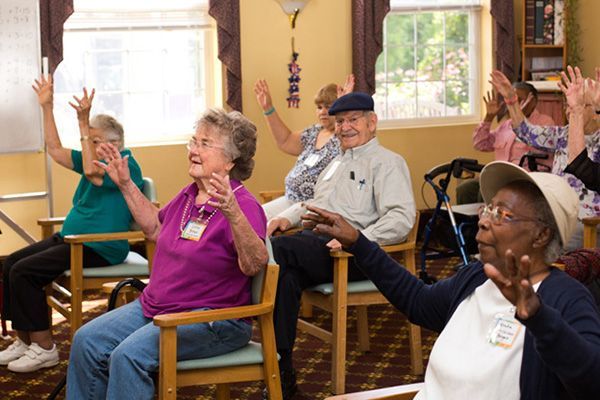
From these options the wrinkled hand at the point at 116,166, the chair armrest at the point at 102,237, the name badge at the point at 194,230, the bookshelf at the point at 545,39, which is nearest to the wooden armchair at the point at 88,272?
the chair armrest at the point at 102,237

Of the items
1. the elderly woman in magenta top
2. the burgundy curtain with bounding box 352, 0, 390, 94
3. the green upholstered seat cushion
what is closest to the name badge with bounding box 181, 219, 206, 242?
the elderly woman in magenta top

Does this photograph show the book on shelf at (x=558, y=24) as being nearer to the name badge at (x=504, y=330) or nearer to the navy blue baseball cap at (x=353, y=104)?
the navy blue baseball cap at (x=353, y=104)

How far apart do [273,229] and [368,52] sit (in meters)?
3.09

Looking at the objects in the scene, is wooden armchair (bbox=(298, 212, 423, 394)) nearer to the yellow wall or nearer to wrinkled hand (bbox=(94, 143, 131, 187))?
Answer: wrinkled hand (bbox=(94, 143, 131, 187))

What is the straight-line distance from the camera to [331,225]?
260 cm

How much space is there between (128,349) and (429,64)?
560 cm

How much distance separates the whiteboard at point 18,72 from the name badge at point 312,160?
1.82 meters

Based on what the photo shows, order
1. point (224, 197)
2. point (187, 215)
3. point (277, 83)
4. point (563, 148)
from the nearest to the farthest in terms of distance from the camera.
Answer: point (224, 197)
point (187, 215)
point (563, 148)
point (277, 83)

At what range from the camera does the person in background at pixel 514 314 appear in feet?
6.50

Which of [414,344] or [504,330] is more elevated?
[504,330]

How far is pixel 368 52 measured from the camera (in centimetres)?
772

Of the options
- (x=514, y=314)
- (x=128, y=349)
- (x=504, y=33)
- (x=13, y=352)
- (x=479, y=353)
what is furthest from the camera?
(x=504, y=33)

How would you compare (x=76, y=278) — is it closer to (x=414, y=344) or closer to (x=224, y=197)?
(x=414, y=344)

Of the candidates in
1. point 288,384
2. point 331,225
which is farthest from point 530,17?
point 331,225
